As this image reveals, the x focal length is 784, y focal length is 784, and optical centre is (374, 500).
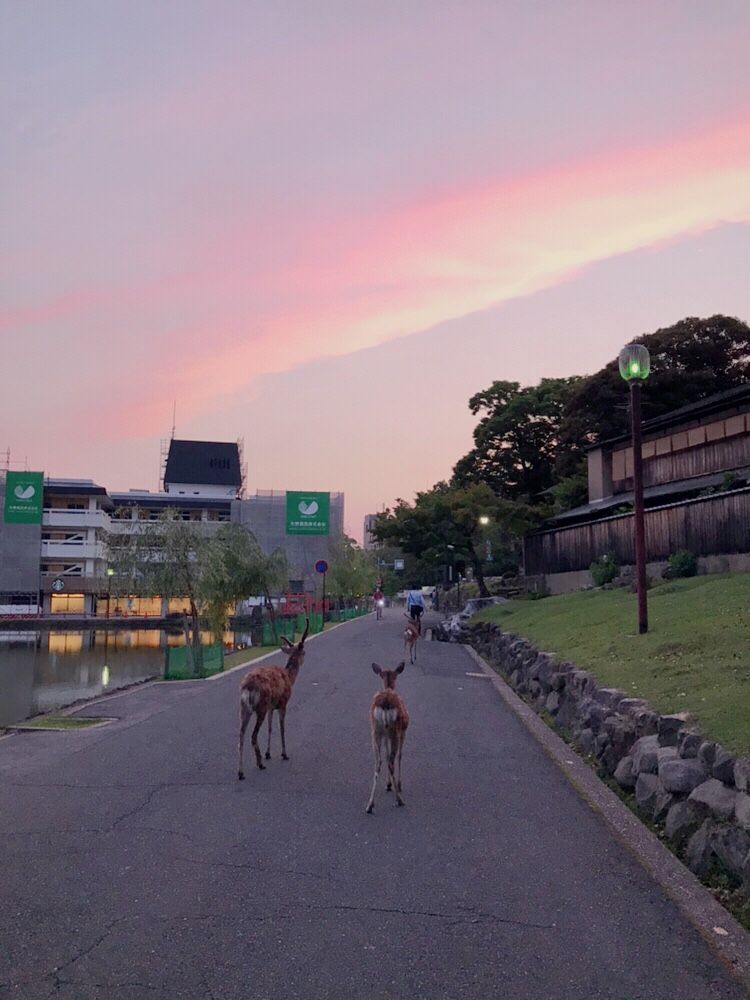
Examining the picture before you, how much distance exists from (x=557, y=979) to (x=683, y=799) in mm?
3144

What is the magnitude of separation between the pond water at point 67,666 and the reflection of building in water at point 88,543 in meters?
15.2

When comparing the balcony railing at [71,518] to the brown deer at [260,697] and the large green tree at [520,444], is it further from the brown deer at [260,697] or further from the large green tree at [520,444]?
the brown deer at [260,697]

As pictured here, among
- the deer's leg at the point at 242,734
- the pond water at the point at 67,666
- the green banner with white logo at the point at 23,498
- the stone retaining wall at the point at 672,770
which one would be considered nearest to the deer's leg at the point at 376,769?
the deer's leg at the point at 242,734

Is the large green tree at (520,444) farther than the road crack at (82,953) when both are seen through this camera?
Yes

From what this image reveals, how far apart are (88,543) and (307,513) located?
36099mm

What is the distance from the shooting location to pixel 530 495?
61500 mm

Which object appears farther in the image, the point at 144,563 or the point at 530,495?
the point at 530,495

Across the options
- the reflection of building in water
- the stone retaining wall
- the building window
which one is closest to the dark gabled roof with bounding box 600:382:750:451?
the stone retaining wall

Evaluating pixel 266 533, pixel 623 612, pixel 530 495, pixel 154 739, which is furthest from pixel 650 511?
pixel 266 533

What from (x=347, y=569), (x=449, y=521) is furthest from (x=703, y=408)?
(x=347, y=569)

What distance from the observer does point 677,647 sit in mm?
12508

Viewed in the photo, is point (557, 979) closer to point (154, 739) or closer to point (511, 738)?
point (511, 738)

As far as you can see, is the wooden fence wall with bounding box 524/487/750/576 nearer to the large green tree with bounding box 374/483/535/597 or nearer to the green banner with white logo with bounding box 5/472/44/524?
the large green tree with bounding box 374/483/535/597

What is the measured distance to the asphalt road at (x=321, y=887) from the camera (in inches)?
173
